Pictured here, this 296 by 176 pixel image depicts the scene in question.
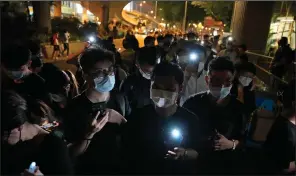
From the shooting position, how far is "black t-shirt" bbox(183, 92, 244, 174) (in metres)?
2.47

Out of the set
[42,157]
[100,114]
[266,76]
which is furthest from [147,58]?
[266,76]

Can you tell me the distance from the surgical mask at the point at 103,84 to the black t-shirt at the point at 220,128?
81 centimetres

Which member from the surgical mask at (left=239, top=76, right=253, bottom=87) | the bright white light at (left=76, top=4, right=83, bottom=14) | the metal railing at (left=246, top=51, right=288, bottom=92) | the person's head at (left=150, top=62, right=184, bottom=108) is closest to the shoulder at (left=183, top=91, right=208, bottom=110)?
the person's head at (left=150, top=62, right=184, bottom=108)

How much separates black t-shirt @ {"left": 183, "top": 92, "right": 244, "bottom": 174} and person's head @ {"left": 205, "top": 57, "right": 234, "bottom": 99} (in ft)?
0.46

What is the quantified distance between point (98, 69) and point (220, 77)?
3.89ft

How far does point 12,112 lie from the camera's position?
216 cm

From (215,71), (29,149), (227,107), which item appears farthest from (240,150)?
(29,149)

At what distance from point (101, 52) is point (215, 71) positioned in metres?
1.12

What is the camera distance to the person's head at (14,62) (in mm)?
3043

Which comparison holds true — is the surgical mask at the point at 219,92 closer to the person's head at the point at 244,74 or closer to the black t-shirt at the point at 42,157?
the person's head at the point at 244,74

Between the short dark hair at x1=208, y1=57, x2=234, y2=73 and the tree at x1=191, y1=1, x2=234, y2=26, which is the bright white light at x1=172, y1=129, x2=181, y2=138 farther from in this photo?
the tree at x1=191, y1=1, x2=234, y2=26

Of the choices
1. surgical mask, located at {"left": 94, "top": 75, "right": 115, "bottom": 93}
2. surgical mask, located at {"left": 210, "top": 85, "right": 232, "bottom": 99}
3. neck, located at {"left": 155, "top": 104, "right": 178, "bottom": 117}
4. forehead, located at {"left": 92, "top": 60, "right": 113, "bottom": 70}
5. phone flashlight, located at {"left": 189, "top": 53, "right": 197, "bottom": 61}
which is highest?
forehead, located at {"left": 92, "top": 60, "right": 113, "bottom": 70}

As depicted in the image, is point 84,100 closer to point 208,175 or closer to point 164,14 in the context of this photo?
point 208,175

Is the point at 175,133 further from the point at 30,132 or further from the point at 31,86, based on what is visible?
the point at 31,86
